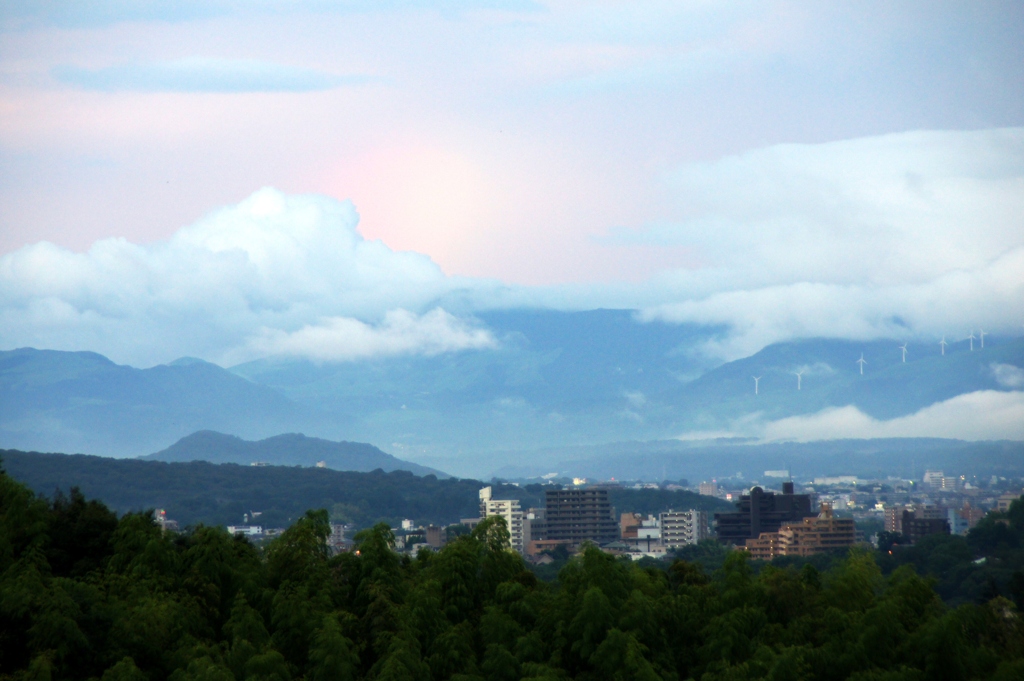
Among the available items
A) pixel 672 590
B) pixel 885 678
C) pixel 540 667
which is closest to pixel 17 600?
pixel 540 667

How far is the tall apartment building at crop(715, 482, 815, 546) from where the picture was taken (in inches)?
4761

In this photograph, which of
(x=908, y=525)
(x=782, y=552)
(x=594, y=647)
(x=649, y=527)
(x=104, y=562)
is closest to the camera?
(x=594, y=647)

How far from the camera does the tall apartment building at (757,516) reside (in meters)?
121

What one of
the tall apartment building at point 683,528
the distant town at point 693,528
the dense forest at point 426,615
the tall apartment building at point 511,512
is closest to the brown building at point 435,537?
the distant town at point 693,528

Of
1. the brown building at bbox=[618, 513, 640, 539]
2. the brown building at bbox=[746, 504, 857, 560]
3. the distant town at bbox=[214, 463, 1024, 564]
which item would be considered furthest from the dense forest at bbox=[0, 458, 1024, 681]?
the brown building at bbox=[618, 513, 640, 539]

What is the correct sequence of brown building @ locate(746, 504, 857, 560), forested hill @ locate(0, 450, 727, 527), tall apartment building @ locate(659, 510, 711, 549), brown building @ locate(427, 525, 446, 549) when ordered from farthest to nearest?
forested hill @ locate(0, 450, 727, 527)
tall apartment building @ locate(659, 510, 711, 549)
brown building @ locate(427, 525, 446, 549)
brown building @ locate(746, 504, 857, 560)

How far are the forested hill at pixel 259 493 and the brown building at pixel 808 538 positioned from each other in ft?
233

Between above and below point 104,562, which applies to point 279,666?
below

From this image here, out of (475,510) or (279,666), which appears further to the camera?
(475,510)

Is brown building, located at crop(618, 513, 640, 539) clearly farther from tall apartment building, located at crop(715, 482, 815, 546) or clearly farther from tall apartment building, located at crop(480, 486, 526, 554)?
tall apartment building, located at crop(480, 486, 526, 554)

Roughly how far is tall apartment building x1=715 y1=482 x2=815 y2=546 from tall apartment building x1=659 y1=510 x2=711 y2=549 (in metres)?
2.57

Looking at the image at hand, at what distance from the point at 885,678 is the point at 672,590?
4620 millimetres

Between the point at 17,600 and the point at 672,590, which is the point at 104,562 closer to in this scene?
the point at 17,600

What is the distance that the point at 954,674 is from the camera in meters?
18.1
